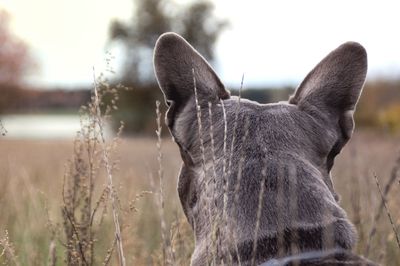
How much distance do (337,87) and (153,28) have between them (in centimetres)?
5445

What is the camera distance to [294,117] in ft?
11.2

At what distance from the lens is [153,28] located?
57406mm

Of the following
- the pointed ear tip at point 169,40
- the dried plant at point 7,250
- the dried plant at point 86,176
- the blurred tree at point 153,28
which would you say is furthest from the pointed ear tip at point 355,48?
the blurred tree at point 153,28

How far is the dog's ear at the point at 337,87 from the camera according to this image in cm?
358

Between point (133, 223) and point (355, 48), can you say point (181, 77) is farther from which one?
point (133, 223)

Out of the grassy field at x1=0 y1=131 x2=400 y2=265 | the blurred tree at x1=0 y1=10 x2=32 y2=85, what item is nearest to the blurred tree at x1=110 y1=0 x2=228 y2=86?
the blurred tree at x1=0 y1=10 x2=32 y2=85

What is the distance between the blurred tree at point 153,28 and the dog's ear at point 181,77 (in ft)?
170

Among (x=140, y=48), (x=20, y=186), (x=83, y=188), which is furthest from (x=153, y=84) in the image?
(x=83, y=188)

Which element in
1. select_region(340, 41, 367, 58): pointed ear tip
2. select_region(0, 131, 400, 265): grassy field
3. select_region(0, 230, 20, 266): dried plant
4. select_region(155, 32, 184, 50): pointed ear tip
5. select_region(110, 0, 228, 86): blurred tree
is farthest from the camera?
select_region(110, 0, 228, 86): blurred tree

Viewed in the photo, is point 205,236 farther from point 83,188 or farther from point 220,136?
point 83,188

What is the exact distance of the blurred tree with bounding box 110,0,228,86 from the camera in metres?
55.9

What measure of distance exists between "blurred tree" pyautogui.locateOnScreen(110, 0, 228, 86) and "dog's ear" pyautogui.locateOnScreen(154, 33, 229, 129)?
51.8 metres

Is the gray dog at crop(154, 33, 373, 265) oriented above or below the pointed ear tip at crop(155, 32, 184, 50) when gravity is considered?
below

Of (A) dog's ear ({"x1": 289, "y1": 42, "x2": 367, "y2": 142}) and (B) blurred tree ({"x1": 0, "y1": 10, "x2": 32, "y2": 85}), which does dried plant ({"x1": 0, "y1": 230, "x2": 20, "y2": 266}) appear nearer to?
(A) dog's ear ({"x1": 289, "y1": 42, "x2": 367, "y2": 142})
